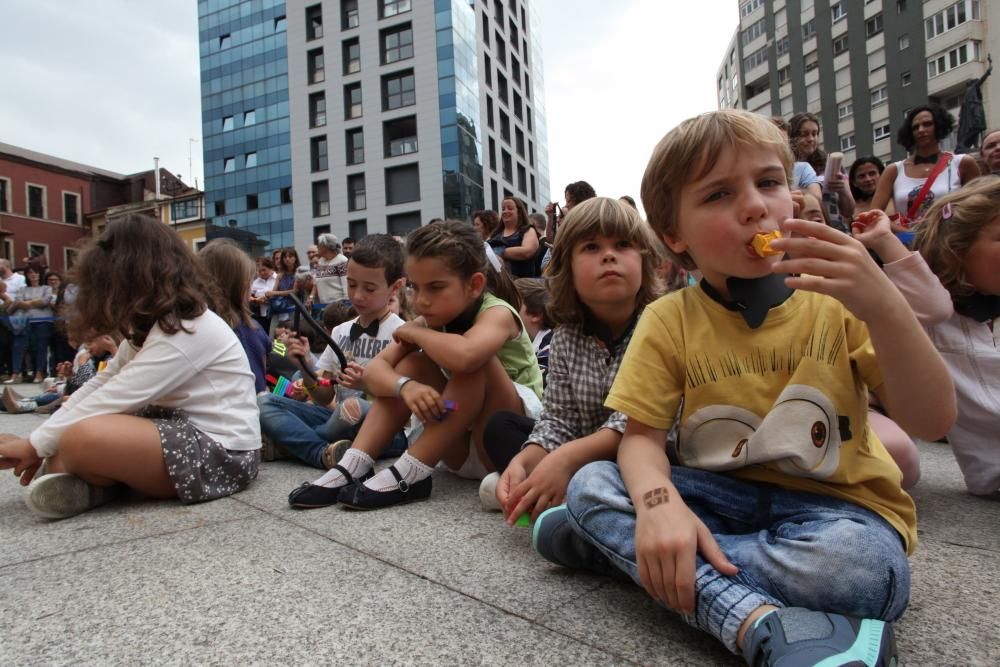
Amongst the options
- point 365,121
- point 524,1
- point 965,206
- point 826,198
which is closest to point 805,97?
point 524,1

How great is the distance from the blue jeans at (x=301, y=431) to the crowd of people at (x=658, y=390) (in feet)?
0.05

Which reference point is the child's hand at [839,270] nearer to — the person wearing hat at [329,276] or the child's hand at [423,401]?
the child's hand at [423,401]

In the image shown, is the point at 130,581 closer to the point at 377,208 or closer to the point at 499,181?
the point at 377,208

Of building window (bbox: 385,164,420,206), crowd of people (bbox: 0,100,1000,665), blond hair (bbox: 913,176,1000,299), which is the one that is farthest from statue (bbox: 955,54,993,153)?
building window (bbox: 385,164,420,206)

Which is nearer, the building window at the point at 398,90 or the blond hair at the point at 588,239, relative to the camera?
the blond hair at the point at 588,239

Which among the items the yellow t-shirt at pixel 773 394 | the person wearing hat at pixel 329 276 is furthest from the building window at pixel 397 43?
the yellow t-shirt at pixel 773 394

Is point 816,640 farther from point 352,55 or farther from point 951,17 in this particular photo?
point 951,17

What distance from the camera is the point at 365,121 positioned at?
3062 cm

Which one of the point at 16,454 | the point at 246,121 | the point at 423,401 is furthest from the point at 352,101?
the point at 423,401

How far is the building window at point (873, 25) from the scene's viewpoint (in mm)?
31517

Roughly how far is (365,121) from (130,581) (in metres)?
32.1

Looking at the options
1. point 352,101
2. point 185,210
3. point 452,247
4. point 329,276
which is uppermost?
point 352,101

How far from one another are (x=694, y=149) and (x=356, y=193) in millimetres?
31698

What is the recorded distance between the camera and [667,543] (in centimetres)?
93
